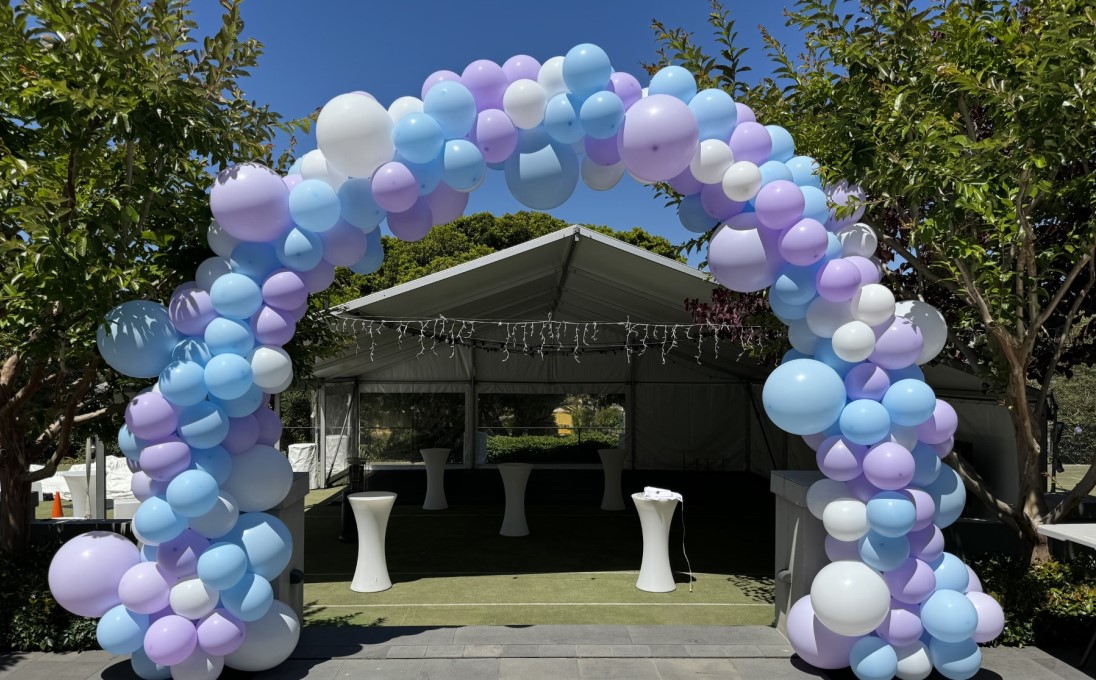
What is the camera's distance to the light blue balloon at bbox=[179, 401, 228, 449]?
157 inches

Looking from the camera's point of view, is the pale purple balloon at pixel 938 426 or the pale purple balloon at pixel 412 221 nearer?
the pale purple balloon at pixel 938 426

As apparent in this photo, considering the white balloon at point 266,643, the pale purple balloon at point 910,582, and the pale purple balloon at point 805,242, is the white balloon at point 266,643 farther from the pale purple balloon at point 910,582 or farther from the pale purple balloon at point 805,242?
the pale purple balloon at point 805,242

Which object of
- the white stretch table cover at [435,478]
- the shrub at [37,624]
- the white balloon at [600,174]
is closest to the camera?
the white balloon at [600,174]

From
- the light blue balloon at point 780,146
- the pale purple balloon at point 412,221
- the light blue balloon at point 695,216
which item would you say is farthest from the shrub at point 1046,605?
the pale purple balloon at point 412,221

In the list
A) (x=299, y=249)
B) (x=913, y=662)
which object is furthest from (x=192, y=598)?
(x=913, y=662)

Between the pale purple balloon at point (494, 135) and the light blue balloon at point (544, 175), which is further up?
the pale purple balloon at point (494, 135)

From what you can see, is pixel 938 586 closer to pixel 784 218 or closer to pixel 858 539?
pixel 858 539

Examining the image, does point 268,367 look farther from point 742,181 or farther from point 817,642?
point 817,642

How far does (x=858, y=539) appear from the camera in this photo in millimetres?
4227

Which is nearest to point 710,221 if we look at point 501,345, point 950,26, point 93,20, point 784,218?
point 784,218

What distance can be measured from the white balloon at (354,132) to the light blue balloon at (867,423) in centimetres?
304

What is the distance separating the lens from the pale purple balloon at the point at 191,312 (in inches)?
163

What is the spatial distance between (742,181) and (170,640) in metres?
4.02

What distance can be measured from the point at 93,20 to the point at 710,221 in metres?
3.74
